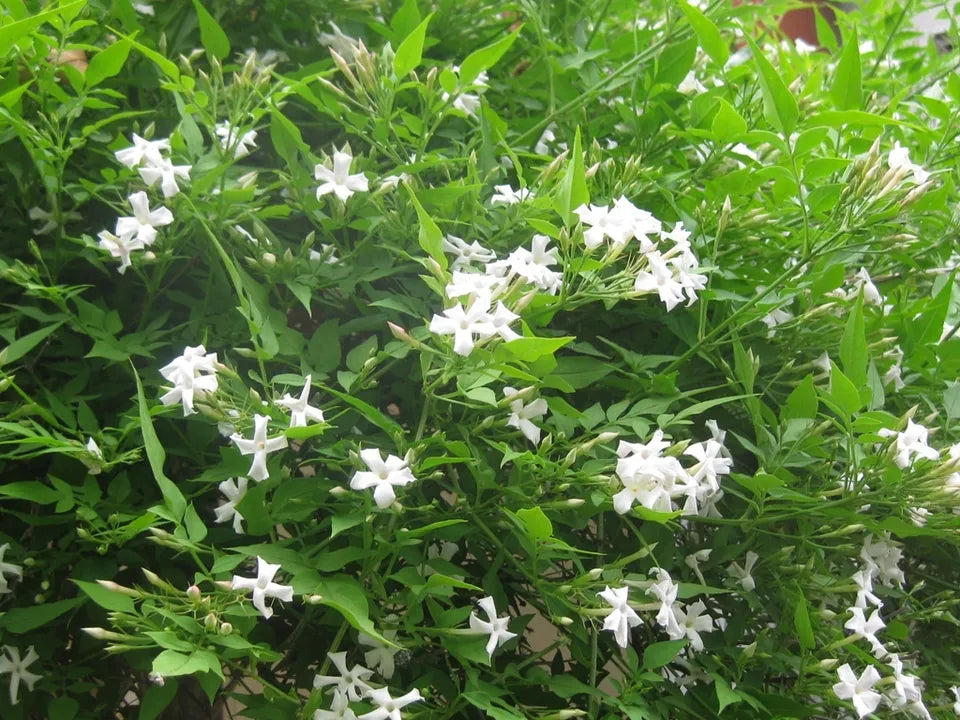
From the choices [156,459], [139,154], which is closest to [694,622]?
[156,459]

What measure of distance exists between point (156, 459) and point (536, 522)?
24 cm

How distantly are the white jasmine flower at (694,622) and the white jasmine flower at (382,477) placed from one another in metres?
0.27

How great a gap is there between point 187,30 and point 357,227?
0.27m

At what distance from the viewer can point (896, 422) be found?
674 millimetres

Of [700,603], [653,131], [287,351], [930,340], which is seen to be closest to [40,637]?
[287,351]

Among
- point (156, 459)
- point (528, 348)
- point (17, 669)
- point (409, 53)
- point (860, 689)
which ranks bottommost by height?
point (17, 669)

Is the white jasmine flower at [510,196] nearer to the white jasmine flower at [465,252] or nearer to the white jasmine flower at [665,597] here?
the white jasmine flower at [465,252]

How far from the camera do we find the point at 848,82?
0.71 m

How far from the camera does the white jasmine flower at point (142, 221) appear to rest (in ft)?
2.14

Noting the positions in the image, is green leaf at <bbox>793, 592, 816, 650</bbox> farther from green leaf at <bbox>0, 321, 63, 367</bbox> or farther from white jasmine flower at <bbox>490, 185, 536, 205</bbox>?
green leaf at <bbox>0, 321, 63, 367</bbox>

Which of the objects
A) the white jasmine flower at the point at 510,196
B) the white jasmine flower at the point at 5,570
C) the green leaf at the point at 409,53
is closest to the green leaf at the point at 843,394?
the white jasmine flower at the point at 510,196

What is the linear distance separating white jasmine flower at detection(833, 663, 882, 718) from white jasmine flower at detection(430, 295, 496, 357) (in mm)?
383

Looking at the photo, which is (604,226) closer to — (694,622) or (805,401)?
(805,401)

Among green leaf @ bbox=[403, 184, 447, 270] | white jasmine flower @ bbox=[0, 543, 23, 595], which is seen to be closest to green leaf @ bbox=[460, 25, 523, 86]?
green leaf @ bbox=[403, 184, 447, 270]
